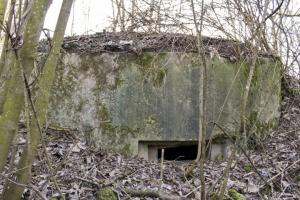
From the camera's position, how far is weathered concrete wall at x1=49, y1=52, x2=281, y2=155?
5055 mm

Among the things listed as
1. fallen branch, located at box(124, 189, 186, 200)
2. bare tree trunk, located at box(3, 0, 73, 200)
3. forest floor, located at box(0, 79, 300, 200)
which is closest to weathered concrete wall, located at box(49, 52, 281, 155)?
forest floor, located at box(0, 79, 300, 200)

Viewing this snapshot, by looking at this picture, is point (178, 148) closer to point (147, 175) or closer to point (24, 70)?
point (147, 175)

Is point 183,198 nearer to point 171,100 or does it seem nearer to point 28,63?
point 171,100

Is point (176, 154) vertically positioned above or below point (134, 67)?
below

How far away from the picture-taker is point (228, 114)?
5344 millimetres

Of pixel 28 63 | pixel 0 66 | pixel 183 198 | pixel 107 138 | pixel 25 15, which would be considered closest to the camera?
pixel 28 63

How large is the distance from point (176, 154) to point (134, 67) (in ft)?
4.65

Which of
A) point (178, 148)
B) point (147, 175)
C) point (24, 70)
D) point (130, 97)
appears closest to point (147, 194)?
point (147, 175)

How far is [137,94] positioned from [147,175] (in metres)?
1.07

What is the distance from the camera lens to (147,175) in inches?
174

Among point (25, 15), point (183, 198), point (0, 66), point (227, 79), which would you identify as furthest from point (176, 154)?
point (25, 15)

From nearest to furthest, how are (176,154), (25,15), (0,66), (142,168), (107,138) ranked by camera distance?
(25,15) < (0,66) < (142,168) < (107,138) < (176,154)

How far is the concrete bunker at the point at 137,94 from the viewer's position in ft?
16.6

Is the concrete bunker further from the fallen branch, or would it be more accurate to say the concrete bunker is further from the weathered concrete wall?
the fallen branch
